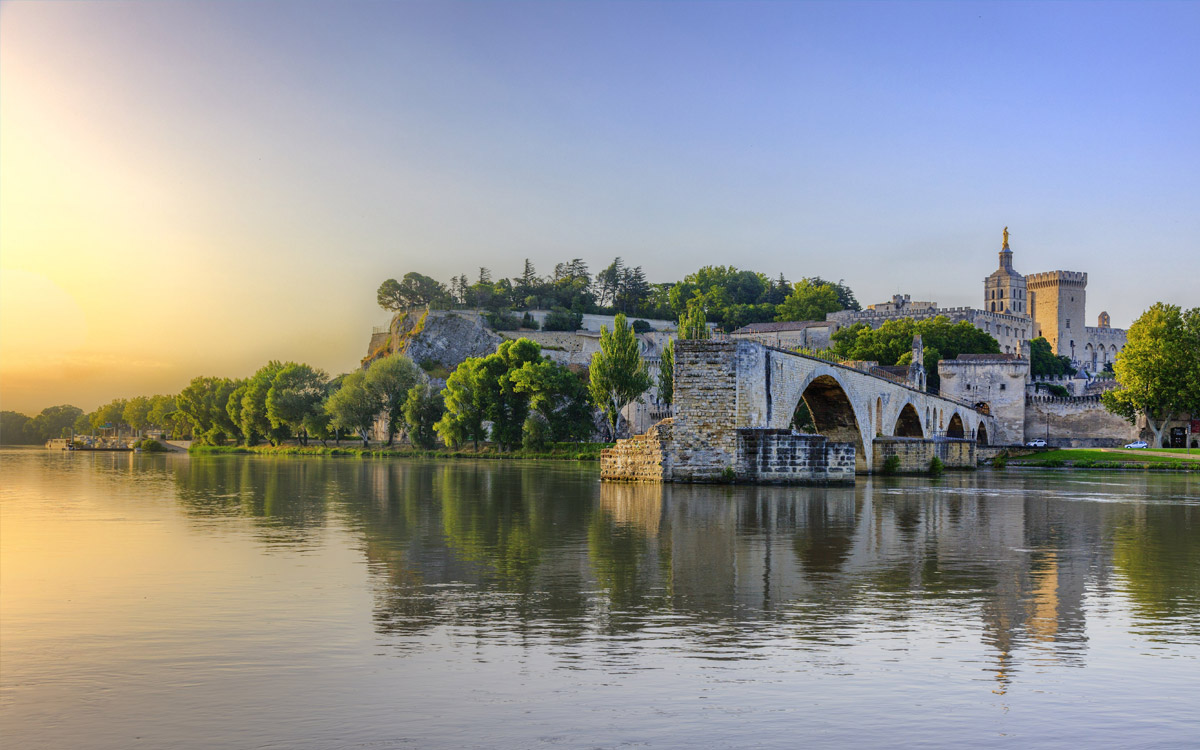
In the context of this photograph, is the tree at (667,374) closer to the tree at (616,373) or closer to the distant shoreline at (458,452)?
the tree at (616,373)

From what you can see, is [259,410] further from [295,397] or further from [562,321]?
[562,321]

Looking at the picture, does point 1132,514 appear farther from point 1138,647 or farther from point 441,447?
point 441,447

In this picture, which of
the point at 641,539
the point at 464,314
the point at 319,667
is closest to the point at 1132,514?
the point at 641,539

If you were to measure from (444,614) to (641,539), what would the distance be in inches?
257

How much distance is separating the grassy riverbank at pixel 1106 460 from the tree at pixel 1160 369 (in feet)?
24.2

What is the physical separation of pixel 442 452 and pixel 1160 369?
46.2 meters

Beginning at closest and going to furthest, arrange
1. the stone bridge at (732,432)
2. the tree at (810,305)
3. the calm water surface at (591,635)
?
the calm water surface at (591,635), the stone bridge at (732,432), the tree at (810,305)

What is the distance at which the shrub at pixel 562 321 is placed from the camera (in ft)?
344

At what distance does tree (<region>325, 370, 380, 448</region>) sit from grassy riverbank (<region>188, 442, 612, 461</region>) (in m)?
2.09

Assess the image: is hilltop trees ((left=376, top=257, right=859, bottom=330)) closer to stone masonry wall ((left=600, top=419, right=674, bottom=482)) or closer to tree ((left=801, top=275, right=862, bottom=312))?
tree ((left=801, top=275, right=862, bottom=312))

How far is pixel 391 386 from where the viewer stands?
7188cm

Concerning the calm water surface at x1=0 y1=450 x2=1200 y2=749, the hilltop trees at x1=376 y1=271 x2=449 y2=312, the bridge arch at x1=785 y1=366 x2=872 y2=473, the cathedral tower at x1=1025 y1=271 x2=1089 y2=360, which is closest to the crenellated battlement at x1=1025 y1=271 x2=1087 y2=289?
the cathedral tower at x1=1025 y1=271 x2=1089 y2=360

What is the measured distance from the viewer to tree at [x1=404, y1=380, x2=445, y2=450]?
67.6 m

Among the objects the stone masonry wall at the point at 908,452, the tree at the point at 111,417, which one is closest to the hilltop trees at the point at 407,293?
the tree at the point at 111,417
